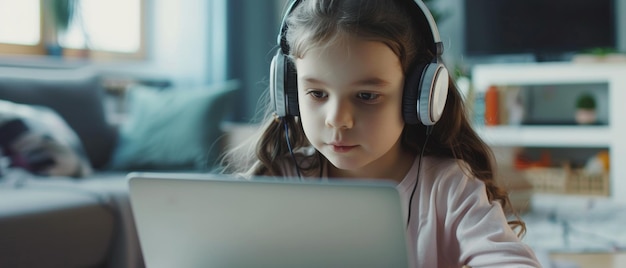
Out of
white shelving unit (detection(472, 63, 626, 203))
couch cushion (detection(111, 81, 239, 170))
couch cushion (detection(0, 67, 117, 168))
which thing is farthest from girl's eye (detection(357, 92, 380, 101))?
white shelving unit (detection(472, 63, 626, 203))

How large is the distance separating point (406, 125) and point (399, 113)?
120 millimetres

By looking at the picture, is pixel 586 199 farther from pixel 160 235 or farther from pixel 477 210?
pixel 160 235

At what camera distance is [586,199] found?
145 inches

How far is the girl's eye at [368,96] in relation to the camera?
794mm

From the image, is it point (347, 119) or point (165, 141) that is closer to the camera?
point (347, 119)

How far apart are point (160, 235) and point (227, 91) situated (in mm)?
2045

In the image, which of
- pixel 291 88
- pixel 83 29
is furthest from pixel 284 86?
pixel 83 29

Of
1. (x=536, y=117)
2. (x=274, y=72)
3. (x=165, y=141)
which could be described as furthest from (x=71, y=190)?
(x=536, y=117)

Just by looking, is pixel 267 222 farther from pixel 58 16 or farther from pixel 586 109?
pixel 586 109

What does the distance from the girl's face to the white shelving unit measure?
2801 mm

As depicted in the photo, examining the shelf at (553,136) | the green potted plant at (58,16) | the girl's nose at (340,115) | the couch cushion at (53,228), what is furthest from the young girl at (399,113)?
the shelf at (553,136)

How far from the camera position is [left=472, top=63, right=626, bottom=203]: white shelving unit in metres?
3.65

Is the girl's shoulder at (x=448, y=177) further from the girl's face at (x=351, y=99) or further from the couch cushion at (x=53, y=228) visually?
the couch cushion at (x=53, y=228)

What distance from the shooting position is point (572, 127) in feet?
12.5
